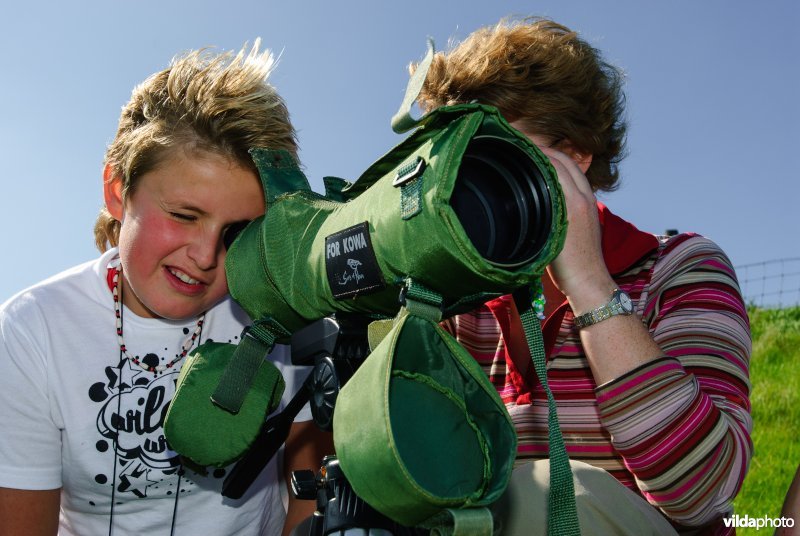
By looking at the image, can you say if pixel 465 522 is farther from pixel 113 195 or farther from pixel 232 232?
pixel 113 195

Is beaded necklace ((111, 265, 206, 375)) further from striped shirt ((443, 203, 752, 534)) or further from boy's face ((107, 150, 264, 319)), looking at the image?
striped shirt ((443, 203, 752, 534))

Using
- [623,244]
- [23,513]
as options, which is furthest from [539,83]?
[23,513]

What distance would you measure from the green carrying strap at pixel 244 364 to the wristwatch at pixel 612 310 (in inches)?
22.7

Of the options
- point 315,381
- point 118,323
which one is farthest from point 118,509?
point 315,381

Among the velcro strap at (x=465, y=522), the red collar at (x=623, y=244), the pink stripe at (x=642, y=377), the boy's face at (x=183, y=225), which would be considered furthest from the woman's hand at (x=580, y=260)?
the boy's face at (x=183, y=225)

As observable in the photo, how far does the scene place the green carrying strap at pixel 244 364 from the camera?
4.84 feet

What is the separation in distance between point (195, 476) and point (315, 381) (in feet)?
3.00

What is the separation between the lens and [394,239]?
1.07 metres

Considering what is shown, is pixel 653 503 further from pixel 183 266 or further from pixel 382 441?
pixel 183 266

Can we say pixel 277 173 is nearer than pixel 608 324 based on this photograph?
No

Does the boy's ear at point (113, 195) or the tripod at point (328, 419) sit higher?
the boy's ear at point (113, 195)

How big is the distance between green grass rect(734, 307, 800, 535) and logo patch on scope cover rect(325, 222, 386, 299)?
288cm

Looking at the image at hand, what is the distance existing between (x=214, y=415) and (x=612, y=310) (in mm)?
777

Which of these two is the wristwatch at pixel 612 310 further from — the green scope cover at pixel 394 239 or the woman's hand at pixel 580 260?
the green scope cover at pixel 394 239
